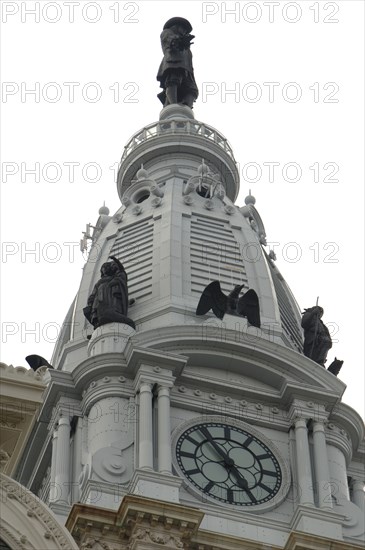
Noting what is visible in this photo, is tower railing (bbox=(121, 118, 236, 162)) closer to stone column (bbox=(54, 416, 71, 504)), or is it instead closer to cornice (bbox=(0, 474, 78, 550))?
stone column (bbox=(54, 416, 71, 504))

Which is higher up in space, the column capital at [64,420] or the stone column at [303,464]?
the column capital at [64,420]

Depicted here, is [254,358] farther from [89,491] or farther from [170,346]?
[89,491]

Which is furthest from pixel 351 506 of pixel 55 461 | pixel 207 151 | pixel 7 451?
pixel 7 451

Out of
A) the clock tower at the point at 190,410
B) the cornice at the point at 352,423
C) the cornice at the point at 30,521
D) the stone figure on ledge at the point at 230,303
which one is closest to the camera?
the cornice at the point at 30,521

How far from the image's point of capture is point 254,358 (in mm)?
63625

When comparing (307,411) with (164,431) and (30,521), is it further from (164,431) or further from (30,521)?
(30,521)

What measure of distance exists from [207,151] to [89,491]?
22067 millimetres

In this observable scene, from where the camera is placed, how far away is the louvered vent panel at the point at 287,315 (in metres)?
68.3

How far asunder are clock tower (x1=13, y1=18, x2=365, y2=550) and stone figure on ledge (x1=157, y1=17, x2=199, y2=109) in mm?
9889

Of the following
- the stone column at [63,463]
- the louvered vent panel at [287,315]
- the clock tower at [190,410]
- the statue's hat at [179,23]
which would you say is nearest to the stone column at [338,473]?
the clock tower at [190,410]

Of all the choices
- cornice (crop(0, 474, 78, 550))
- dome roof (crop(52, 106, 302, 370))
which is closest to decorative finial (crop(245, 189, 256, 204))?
dome roof (crop(52, 106, 302, 370))

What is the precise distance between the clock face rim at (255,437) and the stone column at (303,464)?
54 cm

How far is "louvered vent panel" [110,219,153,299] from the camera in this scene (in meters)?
67.2

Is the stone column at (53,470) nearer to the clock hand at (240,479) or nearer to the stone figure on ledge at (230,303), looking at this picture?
the clock hand at (240,479)
